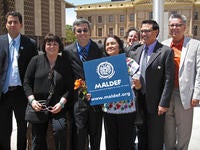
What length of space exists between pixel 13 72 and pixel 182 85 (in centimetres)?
234

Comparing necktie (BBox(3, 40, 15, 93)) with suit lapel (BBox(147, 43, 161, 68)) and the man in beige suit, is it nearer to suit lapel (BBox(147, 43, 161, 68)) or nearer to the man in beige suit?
suit lapel (BBox(147, 43, 161, 68))

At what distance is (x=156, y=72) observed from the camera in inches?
159

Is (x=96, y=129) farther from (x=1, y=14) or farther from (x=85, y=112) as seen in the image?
(x=1, y=14)

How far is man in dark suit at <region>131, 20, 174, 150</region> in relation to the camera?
401 centimetres

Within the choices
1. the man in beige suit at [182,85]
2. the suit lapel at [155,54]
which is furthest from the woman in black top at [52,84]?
the man in beige suit at [182,85]

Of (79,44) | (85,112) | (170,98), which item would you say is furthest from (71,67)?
(170,98)

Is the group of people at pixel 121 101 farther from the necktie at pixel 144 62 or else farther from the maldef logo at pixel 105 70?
the maldef logo at pixel 105 70

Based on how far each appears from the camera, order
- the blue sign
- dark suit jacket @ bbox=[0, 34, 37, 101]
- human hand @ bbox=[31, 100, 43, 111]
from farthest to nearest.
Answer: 1. dark suit jacket @ bbox=[0, 34, 37, 101]
2. human hand @ bbox=[31, 100, 43, 111]
3. the blue sign

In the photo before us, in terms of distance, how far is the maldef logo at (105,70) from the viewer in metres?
3.92

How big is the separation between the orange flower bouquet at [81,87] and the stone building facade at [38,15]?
79.6 feet

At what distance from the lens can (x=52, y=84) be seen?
4.05 m

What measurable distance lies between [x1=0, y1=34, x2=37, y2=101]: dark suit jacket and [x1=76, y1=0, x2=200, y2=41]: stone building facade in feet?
262

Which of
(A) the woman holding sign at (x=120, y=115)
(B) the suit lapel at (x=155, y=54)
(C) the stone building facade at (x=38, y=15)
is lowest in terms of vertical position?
(A) the woman holding sign at (x=120, y=115)

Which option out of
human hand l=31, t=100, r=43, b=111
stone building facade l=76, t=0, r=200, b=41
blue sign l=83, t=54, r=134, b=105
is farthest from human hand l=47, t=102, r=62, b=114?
stone building facade l=76, t=0, r=200, b=41
